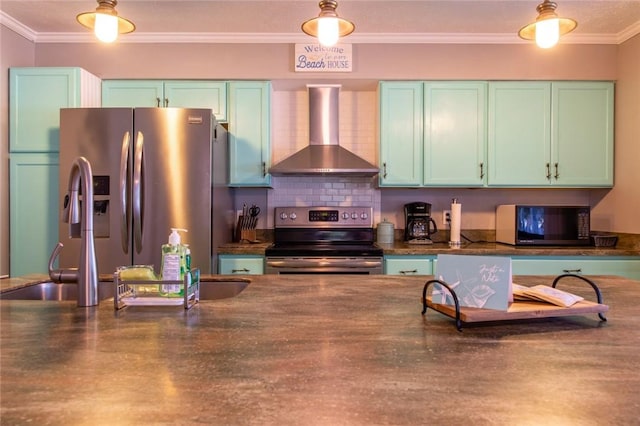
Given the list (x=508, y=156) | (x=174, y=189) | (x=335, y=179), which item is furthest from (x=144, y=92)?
(x=508, y=156)

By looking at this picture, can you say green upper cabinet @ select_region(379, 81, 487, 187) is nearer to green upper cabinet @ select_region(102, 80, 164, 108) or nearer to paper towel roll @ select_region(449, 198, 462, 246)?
paper towel roll @ select_region(449, 198, 462, 246)

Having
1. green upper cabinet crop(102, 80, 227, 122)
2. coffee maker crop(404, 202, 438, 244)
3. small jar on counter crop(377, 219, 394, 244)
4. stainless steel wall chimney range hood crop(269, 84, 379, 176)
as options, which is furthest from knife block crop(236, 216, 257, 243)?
coffee maker crop(404, 202, 438, 244)

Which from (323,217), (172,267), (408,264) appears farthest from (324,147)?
(172,267)

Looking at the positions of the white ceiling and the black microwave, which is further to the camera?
the black microwave

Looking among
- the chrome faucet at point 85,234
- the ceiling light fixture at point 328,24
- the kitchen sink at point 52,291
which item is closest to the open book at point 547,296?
the chrome faucet at point 85,234

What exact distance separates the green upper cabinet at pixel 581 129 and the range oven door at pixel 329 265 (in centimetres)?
165

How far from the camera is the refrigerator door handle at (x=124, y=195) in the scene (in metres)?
2.70

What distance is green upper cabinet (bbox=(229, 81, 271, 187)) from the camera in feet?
10.7

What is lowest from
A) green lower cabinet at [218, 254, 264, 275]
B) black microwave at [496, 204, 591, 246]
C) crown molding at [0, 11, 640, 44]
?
green lower cabinet at [218, 254, 264, 275]

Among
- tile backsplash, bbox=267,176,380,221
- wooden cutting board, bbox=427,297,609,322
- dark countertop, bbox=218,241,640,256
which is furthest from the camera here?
tile backsplash, bbox=267,176,380,221

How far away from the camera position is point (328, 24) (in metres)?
1.86

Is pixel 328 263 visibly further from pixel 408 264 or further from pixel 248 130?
pixel 248 130

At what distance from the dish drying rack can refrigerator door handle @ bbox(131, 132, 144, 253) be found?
5.10ft

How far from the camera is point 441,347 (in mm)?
862
